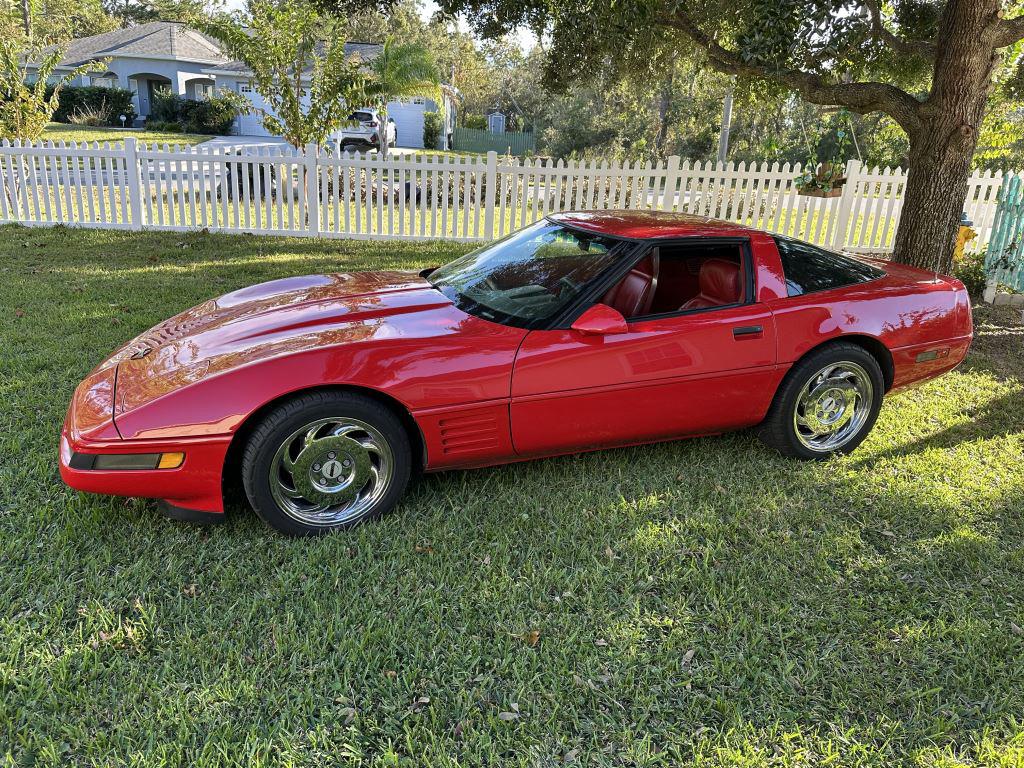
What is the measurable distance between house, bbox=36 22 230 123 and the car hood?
37675 mm

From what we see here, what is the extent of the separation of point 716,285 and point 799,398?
2.57 feet

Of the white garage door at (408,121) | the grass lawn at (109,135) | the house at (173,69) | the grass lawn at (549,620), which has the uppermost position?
the house at (173,69)

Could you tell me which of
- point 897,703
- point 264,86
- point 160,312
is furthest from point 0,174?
point 897,703

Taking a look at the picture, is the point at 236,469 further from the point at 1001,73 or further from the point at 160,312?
the point at 1001,73

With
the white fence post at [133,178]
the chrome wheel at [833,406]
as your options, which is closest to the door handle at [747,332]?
the chrome wheel at [833,406]

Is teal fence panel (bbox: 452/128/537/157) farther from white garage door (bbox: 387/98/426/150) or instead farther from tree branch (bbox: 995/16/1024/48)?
tree branch (bbox: 995/16/1024/48)

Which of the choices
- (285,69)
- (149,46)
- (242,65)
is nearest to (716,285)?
(285,69)

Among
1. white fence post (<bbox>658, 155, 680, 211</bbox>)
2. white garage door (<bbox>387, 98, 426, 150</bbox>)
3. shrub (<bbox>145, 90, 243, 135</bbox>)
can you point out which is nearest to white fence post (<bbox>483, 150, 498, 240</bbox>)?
white fence post (<bbox>658, 155, 680, 211</bbox>)

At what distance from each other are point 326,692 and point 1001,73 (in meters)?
11.4

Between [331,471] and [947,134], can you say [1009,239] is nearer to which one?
[947,134]

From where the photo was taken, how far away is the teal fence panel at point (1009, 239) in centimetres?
823

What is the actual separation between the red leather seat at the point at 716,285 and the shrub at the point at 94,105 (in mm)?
35042

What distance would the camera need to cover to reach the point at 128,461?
→ 113 inches

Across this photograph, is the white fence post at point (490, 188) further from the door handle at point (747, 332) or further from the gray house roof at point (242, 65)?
the gray house roof at point (242, 65)
